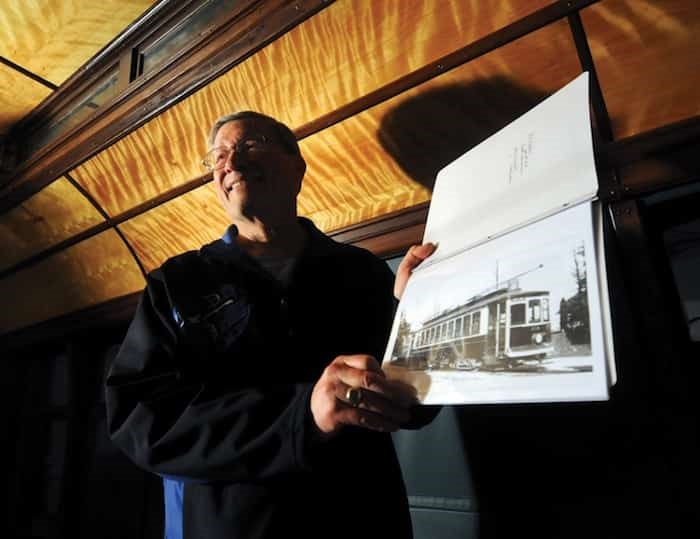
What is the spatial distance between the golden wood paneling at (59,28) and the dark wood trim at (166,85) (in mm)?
349

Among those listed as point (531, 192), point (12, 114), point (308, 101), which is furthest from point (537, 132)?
point (12, 114)

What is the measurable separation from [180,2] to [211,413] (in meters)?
1.54

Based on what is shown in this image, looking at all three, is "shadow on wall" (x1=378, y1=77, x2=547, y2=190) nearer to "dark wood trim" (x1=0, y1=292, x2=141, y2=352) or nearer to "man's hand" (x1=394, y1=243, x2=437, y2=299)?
"man's hand" (x1=394, y1=243, x2=437, y2=299)

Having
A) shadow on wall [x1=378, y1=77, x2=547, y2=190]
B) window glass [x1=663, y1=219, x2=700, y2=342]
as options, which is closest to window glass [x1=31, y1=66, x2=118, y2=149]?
shadow on wall [x1=378, y1=77, x2=547, y2=190]

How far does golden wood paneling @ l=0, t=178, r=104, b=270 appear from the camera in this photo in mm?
1960

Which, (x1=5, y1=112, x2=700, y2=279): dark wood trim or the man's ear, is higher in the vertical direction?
the man's ear

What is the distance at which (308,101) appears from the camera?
1.27m

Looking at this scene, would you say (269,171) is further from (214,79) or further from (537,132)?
(537,132)

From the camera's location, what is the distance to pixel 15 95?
2.04m

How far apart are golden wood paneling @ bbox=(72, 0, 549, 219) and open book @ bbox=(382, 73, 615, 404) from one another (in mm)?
411

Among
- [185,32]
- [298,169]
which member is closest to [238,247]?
[298,169]

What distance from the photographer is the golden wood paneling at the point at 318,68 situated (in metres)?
1.01

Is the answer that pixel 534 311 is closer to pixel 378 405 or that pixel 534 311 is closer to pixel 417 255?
pixel 378 405

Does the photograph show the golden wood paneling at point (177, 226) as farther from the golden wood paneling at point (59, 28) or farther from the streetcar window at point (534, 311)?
the streetcar window at point (534, 311)
